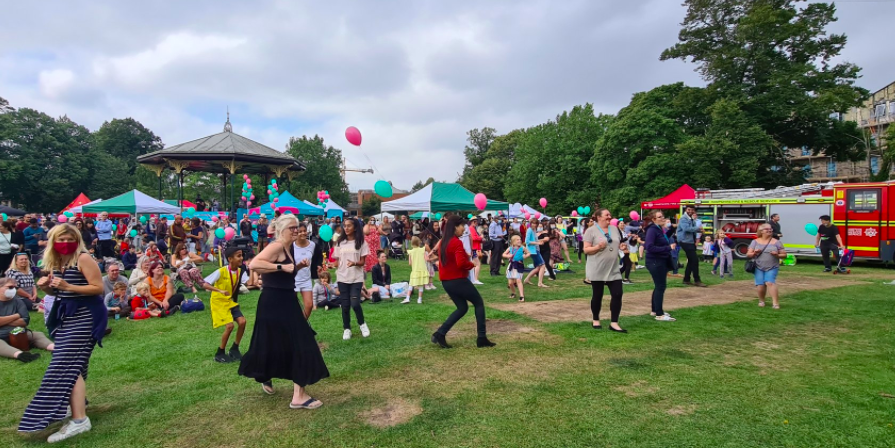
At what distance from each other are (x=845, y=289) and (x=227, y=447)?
39.9 feet

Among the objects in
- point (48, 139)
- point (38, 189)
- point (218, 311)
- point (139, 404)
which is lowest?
point (139, 404)

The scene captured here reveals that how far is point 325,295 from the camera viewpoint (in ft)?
29.8

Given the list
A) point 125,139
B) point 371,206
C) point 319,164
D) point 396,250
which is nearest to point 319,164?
point 319,164

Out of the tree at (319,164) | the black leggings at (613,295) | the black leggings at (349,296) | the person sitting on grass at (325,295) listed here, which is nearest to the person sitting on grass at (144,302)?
the person sitting on grass at (325,295)

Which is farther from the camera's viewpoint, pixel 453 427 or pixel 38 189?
pixel 38 189

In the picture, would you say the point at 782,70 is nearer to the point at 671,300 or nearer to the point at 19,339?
Result: the point at 671,300

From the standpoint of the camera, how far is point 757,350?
5625 millimetres

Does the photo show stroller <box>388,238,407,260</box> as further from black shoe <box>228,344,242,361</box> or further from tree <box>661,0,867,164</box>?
tree <box>661,0,867,164</box>

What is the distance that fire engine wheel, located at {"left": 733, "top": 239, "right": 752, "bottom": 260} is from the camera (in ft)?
56.8

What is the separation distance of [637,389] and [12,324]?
7.49 m

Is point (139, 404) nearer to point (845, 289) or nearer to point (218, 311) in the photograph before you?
point (218, 311)

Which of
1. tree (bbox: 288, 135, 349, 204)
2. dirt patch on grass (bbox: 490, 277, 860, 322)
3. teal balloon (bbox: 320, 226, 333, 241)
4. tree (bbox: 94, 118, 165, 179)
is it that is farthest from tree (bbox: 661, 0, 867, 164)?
tree (bbox: 94, 118, 165, 179)

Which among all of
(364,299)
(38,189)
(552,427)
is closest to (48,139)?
(38,189)

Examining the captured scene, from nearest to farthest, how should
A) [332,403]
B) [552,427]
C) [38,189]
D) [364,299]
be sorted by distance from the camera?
[552,427] → [332,403] → [364,299] → [38,189]
